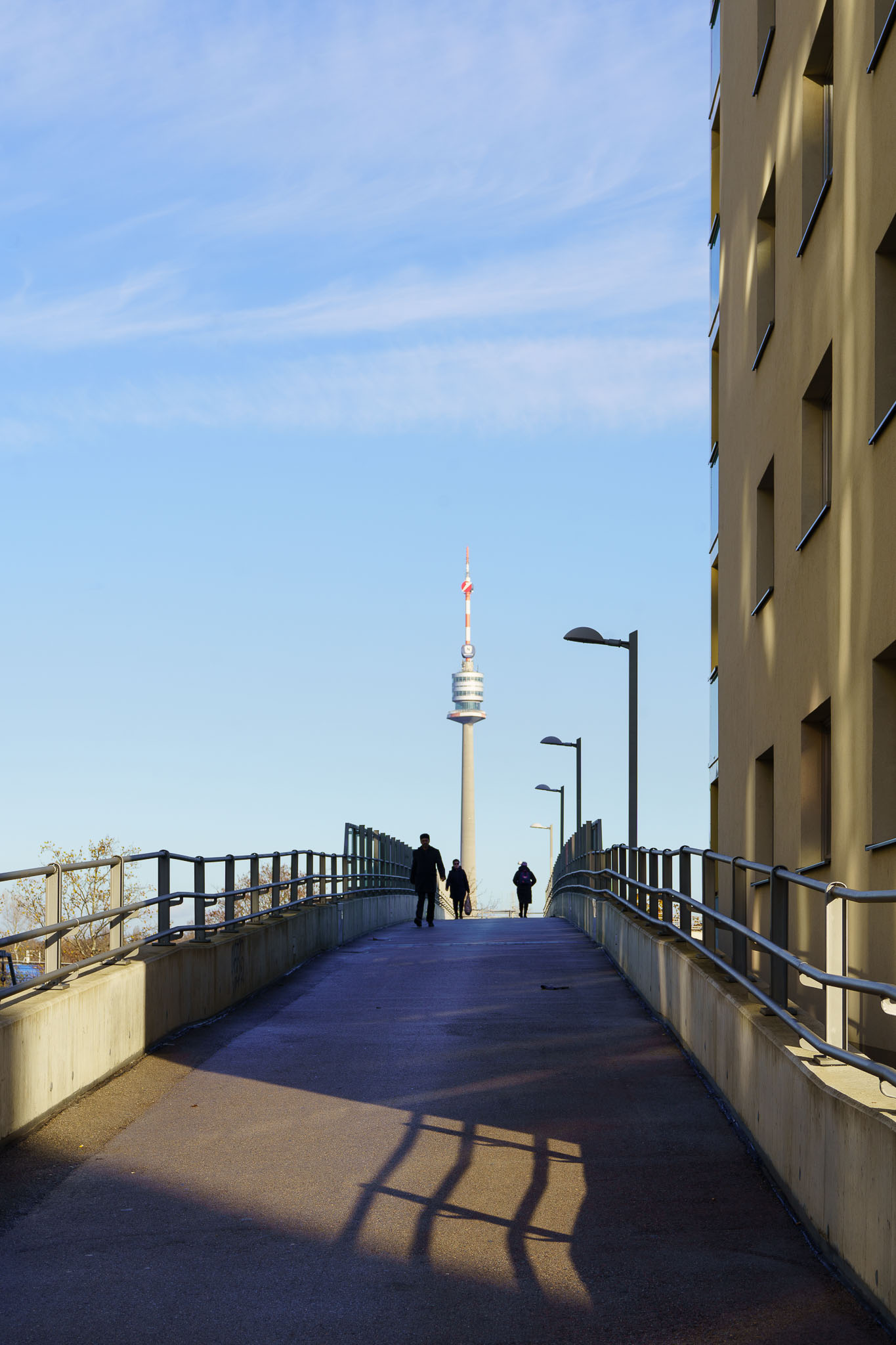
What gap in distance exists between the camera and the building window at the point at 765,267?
17969 millimetres

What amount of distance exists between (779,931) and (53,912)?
4.10 meters

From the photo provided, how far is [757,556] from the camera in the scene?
18.2 meters

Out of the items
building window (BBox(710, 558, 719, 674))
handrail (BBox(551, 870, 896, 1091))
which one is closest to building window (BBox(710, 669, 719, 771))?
building window (BBox(710, 558, 719, 674))

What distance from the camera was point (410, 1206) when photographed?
22.9ft

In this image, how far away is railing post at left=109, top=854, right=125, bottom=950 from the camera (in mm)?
11055

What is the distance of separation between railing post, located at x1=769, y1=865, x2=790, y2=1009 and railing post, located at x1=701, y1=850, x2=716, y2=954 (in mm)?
2493

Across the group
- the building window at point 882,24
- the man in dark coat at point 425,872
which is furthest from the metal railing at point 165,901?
the building window at point 882,24

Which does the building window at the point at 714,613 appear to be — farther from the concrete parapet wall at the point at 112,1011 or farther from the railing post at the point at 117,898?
the railing post at the point at 117,898

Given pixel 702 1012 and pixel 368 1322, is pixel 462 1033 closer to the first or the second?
pixel 702 1012

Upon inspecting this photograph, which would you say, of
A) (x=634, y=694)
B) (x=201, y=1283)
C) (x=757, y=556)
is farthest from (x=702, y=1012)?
(x=634, y=694)

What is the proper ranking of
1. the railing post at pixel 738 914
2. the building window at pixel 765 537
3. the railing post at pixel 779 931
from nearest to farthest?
1. the railing post at pixel 779 931
2. the railing post at pixel 738 914
3. the building window at pixel 765 537

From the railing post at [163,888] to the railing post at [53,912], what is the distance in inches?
114

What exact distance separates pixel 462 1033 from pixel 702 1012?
2719 mm

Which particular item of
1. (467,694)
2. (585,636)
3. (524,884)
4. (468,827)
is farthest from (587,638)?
(467,694)
